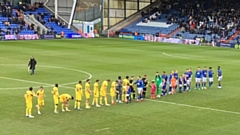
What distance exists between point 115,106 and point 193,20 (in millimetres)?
57963

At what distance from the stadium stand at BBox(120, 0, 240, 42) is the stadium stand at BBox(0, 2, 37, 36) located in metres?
18.4

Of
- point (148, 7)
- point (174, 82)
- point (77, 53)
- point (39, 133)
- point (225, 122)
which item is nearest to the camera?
point (39, 133)

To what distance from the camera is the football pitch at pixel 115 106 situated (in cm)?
2019

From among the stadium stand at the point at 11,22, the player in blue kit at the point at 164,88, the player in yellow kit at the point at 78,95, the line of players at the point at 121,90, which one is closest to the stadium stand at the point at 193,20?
the stadium stand at the point at 11,22

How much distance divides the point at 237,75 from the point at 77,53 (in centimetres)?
2116

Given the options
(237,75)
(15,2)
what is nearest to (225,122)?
(237,75)

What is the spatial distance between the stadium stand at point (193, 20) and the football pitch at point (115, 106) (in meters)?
24.9

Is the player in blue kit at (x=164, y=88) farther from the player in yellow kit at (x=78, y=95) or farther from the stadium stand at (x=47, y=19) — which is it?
the stadium stand at (x=47, y=19)

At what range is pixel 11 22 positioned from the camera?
75875 mm

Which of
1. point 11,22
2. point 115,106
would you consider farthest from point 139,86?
point 11,22

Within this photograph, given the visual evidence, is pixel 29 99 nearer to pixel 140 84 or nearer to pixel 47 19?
pixel 140 84

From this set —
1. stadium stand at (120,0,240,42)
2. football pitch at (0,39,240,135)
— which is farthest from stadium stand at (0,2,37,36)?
football pitch at (0,39,240,135)

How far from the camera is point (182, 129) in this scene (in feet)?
66.4

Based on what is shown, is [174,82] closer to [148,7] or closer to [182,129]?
[182,129]
